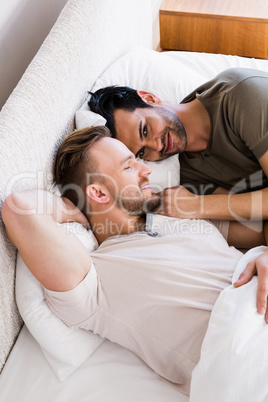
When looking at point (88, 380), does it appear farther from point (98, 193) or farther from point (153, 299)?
point (98, 193)

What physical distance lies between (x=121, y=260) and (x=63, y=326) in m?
0.22

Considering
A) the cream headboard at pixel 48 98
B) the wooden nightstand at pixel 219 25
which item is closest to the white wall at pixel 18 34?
the cream headboard at pixel 48 98

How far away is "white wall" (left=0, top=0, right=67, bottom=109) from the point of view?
4.86 feet

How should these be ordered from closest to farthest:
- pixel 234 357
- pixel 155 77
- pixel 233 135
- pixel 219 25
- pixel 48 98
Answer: pixel 234 357 < pixel 48 98 < pixel 233 135 < pixel 155 77 < pixel 219 25

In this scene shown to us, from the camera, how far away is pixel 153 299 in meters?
1.18

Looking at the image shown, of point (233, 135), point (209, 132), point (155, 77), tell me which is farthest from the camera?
point (155, 77)

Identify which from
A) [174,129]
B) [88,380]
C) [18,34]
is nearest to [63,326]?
[88,380]

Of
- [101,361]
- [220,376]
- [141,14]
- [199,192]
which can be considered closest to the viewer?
[220,376]

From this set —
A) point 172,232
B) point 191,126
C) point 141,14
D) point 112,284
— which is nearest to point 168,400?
point 112,284

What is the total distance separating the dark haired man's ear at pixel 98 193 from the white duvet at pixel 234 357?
1.51 feet

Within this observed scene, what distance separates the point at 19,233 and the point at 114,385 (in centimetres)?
43

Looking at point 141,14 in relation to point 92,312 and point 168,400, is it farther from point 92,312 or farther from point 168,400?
point 168,400

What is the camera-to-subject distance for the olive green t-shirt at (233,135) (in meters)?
1.43

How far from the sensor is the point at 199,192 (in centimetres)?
163
